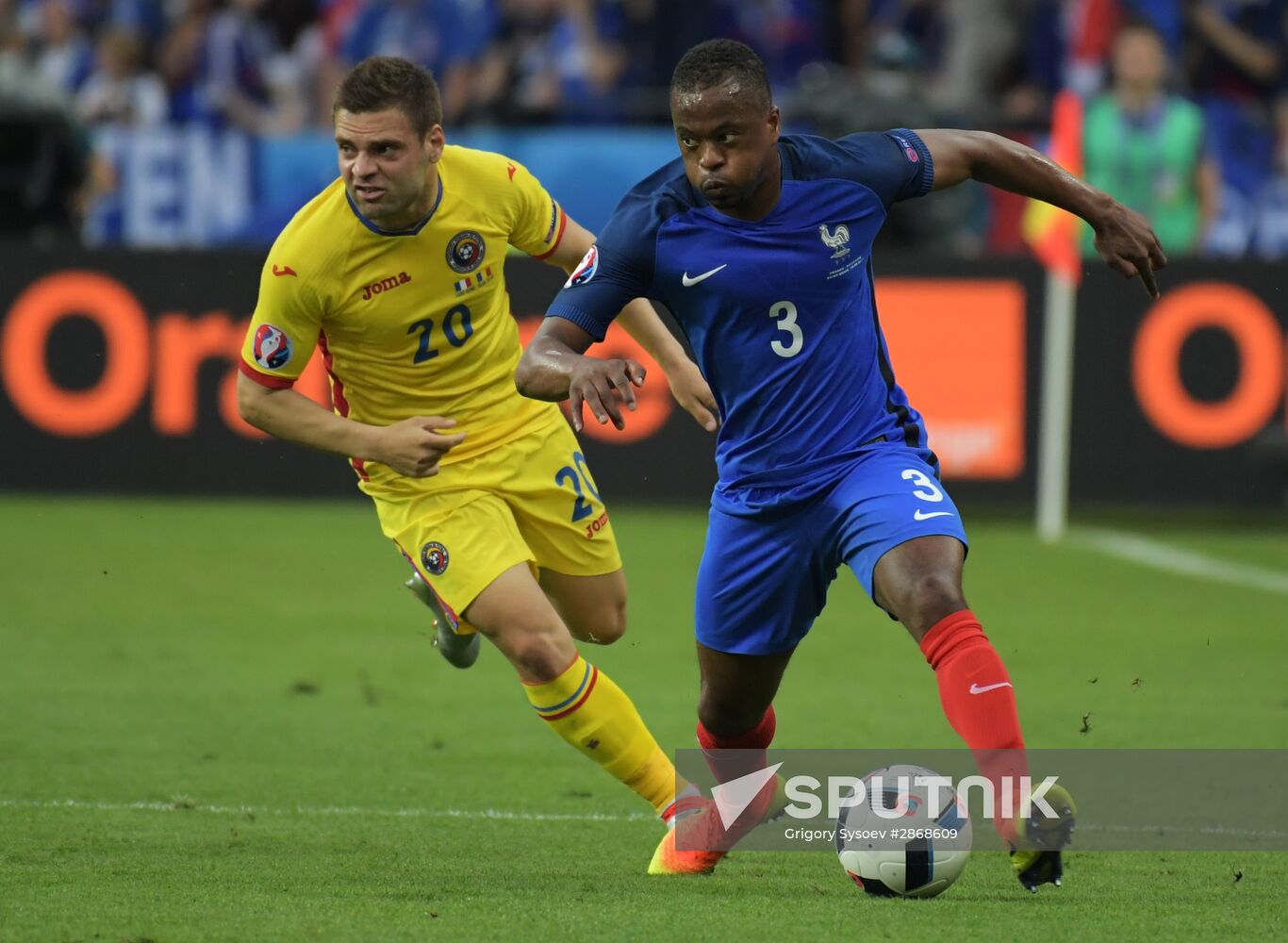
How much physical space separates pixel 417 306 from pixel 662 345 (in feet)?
2.46

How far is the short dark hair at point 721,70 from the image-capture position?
502 cm

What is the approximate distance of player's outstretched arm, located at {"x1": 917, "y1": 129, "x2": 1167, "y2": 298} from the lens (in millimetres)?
5301

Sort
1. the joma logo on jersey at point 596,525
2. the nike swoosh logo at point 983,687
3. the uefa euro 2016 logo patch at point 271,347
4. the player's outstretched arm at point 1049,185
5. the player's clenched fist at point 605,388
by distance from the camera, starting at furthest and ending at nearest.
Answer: the joma logo on jersey at point 596,525 < the uefa euro 2016 logo patch at point 271,347 < the player's outstretched arm at point 1049,185 < the nike swoosh logo at point 983,687 < the player's clenched fist at point 605,388

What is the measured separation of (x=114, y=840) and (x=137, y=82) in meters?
11.1

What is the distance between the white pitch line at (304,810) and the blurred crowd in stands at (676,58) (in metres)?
8.58

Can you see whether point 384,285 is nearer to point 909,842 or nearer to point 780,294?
point 780,294

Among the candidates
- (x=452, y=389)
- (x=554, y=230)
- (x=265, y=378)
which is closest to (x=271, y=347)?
(x=265, y=378)

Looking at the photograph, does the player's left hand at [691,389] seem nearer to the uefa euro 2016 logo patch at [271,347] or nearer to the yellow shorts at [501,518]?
the yellow shorts at [501,518]

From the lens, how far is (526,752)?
295 inches

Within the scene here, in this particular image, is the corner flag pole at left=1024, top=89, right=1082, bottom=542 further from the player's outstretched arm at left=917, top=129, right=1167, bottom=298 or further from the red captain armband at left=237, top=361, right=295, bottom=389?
the red captain armband at left=237, top=361, right=295, bottom=389

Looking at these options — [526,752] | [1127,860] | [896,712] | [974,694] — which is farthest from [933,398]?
[974,694]

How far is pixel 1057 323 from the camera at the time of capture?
43.8 ft

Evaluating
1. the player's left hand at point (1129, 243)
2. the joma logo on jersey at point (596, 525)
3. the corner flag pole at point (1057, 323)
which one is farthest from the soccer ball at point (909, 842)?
the corner flag pole at point (1057, 323)

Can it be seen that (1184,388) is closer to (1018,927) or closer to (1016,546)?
(1016,546)
